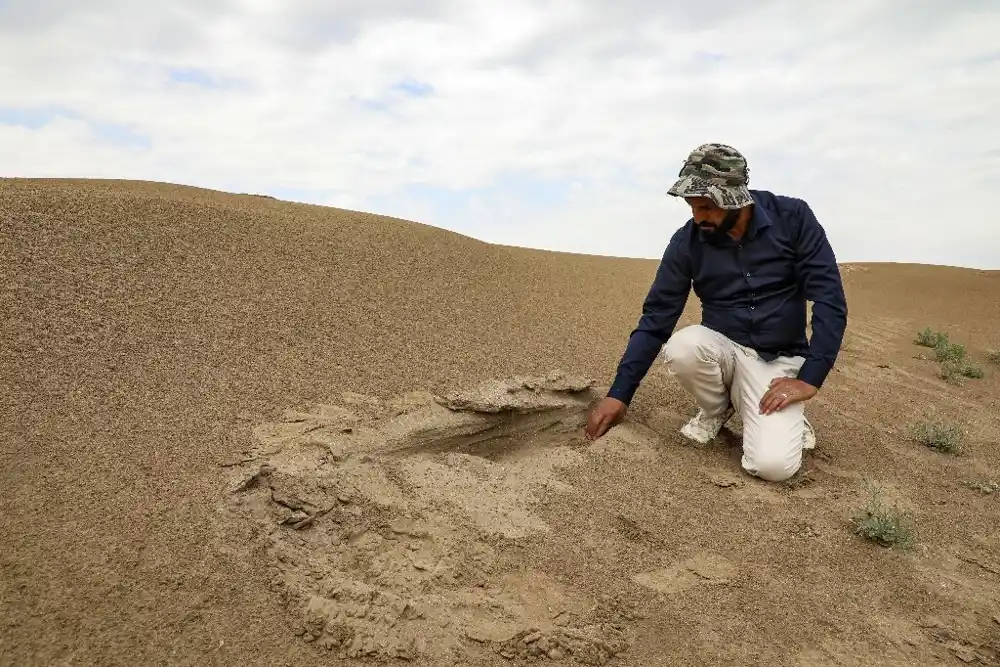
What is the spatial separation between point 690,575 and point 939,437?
198 centimetres

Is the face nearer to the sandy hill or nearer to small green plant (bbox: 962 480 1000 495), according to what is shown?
the sandy hill

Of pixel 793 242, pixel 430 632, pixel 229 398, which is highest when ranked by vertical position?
pixel 793 242

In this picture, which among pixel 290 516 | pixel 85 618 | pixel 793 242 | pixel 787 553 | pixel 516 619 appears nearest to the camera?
pixel 85 618

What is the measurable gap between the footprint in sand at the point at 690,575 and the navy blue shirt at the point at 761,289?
3.17ft

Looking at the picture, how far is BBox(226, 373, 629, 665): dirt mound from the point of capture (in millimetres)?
1842

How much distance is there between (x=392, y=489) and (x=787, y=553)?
1.23 metres

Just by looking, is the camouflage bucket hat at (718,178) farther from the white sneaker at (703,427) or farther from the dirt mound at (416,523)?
the dirt mound at (416,523)

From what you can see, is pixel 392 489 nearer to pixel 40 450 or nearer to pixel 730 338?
pixel 40 450

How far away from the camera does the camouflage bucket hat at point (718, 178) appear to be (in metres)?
2.83

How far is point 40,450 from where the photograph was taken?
2281 mm

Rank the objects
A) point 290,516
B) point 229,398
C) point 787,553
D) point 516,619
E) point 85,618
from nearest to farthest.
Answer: point 85,618
point 516,619
point 290,516
point 787,553
point 229,398

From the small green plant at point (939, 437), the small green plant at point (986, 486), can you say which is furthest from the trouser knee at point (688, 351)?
the small green plant at point (939, 437)

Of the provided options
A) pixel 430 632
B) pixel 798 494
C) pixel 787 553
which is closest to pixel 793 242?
pixel 798 494

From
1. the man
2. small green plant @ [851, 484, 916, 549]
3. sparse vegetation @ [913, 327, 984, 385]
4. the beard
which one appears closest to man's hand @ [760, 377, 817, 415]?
the man
